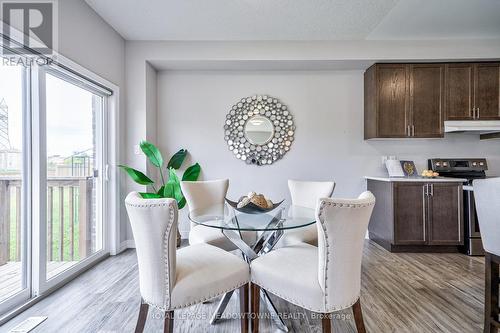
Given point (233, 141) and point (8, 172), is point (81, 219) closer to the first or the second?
point (8, 172)

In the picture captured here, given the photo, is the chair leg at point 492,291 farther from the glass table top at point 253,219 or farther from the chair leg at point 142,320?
the chair leg at point 142,320

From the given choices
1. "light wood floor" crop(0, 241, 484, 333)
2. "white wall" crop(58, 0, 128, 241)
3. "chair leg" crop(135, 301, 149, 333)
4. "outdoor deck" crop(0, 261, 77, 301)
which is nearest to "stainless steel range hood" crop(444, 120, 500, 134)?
"light wood floor" crop(0, 241, 484, 333)

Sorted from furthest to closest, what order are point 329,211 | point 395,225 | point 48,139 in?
1. point 395,225
2. point 48,139
3. point 329,211

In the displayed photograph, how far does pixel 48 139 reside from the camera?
7.42 ft

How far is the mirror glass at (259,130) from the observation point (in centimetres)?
366

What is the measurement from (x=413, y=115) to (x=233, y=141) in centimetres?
248

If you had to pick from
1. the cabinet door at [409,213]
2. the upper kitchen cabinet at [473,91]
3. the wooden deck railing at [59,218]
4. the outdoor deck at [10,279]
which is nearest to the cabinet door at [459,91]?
the upper kitchen cabinet at [473,91]

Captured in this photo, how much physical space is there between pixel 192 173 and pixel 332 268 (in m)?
2.56

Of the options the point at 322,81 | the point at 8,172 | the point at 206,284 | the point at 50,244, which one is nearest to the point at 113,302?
the point at 50,244

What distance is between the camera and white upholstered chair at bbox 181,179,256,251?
2.15 metres

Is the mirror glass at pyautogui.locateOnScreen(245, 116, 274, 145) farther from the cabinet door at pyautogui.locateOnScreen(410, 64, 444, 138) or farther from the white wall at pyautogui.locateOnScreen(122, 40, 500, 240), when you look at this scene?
the cabinet door at pyautogui.locateOnScreen(410, 64, 444, 138)

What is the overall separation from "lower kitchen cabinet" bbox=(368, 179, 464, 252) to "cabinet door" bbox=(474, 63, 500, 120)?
43.4 inches

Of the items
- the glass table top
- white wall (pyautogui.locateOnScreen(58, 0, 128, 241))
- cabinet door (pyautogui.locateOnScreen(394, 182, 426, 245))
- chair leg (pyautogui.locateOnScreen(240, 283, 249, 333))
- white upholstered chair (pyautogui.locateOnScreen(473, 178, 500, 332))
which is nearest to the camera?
white upholstered chair (pyautogui.locateOnScreen(473, 178, 500, 332))

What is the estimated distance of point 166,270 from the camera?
4.46ft
